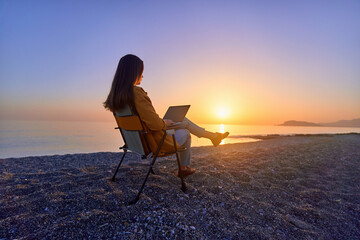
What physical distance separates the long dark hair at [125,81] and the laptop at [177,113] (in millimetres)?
928

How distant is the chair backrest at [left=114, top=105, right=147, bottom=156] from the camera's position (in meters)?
3.16

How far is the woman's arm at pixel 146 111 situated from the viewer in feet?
10.1

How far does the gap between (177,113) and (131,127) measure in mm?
908

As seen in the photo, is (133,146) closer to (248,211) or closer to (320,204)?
(248,211)

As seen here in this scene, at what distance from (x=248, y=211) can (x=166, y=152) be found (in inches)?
60.1

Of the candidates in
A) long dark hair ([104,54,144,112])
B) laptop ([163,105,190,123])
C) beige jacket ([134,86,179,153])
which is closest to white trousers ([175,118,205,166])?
laptop ([163,105,190,123])

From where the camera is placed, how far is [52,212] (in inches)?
102

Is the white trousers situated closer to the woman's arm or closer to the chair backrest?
the woman's arm

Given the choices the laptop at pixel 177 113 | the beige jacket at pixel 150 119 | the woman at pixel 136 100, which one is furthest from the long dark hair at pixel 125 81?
the laptop at pixel 177 113

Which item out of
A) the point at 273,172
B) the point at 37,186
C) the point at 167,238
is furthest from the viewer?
the point at 273,172

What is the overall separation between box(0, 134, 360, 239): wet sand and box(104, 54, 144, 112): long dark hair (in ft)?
4.66

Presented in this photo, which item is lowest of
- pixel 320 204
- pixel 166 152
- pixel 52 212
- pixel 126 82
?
pixel 320 204

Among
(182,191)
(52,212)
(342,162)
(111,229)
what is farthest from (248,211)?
(342,162)

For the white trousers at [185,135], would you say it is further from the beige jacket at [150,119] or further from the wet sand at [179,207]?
the wet sand at [179,207]
